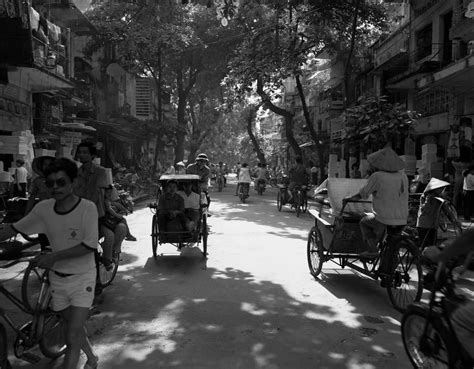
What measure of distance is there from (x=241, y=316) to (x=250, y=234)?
18.2 ft

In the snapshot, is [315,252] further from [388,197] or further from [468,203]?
[468,203]

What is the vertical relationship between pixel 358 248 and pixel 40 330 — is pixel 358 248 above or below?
above

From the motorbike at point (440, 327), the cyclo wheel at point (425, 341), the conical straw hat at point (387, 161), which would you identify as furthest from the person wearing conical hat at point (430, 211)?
the motorbike at point (440, 327)

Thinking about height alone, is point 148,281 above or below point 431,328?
below

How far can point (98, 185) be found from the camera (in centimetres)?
570

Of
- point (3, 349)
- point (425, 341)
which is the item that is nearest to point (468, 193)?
point (425, 341)

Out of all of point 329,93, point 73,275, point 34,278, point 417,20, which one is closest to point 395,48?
point 417,20

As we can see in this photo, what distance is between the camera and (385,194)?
5.60m

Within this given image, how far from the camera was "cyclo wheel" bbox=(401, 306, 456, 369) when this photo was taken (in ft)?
10.00

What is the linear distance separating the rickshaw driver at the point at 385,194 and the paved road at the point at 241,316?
906 mm

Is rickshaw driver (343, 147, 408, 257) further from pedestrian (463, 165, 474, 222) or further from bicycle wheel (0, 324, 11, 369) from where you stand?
pedestrian (463, 165, 474, 222)

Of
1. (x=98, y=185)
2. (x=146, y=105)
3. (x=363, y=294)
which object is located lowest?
(x=363, y=294)

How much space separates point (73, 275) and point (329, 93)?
29614 mm

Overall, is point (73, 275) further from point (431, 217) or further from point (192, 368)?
point (431, 217)
